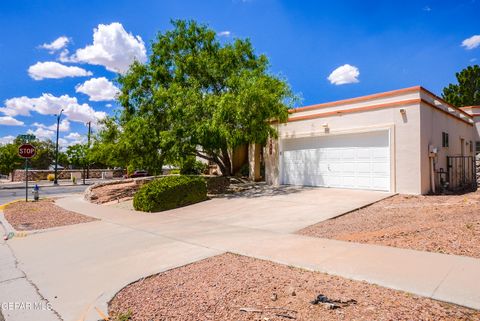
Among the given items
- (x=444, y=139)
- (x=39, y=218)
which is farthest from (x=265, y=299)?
(x=444, y=139)

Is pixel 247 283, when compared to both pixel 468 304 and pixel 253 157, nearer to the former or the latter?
pixel 468 304

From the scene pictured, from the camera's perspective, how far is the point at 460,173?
1695cm

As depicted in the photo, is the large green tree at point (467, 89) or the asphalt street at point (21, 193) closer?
the asphalt street at point (21, 193)

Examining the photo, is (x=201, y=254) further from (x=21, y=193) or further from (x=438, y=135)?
(x=21, y=193)

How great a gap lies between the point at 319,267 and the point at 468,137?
790 inches

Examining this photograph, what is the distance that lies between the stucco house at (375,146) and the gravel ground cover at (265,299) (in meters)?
10.00

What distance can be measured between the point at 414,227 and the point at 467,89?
105ft

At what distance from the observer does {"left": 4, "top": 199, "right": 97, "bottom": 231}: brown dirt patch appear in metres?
10.0

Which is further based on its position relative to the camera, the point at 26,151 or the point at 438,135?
the point at 26,151

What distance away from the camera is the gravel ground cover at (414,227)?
6012 millimetres

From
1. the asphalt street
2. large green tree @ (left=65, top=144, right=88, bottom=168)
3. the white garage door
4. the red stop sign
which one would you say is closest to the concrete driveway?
the white garage door

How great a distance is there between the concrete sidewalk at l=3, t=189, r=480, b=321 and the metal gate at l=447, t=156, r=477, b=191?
25.8 feet

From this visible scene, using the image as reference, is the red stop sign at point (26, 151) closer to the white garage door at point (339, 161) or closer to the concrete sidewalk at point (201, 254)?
the concrete sidewalk at point (201, 254)

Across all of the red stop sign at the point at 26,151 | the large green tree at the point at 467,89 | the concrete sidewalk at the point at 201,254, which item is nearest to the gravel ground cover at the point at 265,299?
the concrete sidewalk at the point at 201,254
